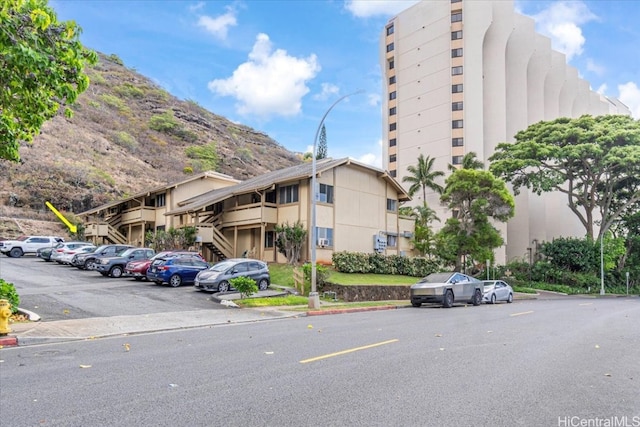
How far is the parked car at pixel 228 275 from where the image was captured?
23691mm

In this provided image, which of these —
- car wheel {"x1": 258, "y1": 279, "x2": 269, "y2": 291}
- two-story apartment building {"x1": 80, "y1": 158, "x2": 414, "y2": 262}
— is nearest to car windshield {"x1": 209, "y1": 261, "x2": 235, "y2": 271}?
car wheel {"x1": 258, "y1": 279, "x2": 269, "y2": 291}

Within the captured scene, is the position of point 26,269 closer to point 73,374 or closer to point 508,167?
point 73,374

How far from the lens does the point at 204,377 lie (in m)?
7.63

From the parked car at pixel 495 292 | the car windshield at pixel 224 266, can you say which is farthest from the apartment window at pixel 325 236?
the parked car at pixel 495 292

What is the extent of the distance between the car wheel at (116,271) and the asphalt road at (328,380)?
18.1 metres

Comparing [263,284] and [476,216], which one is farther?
[476,216]

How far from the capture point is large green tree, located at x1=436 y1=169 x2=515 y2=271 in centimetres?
→ 3762

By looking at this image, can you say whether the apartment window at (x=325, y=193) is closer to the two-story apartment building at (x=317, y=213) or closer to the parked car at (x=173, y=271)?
the two-story apartment building at (x=317, y=213)

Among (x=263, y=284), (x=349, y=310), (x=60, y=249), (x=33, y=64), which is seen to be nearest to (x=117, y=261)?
(x=60, y=249)

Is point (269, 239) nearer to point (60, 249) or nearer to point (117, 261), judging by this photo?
point (117, 261)

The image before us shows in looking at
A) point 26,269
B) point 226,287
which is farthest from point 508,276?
point 26,269

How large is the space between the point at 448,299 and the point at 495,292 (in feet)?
21.1

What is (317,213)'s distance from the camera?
108ft

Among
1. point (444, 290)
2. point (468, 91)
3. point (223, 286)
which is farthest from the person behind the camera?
point (468, 91)
